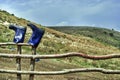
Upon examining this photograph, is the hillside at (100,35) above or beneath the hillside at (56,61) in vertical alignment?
beneath

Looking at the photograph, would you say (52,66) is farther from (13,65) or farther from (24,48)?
(24,48)

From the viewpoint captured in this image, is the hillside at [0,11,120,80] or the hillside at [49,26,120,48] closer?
the hillside at [0,11,120,80]

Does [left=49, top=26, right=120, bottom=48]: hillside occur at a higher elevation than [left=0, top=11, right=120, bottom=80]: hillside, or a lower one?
lower

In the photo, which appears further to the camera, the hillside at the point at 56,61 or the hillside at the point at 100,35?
the hillside at the point at 100,35

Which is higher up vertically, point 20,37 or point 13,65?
point 20,37

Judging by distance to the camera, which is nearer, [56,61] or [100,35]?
[56,61]

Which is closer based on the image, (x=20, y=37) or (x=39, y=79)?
(x=20, y=37)

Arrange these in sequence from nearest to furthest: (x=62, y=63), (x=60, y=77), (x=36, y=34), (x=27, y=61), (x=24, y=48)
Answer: (x=36, y=34), (x=60, y=77), (x=27, y=61), (x=62, y=63), (x=24, y=48)

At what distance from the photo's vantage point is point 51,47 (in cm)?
3762

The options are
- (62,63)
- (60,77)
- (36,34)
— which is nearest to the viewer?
(36,34)

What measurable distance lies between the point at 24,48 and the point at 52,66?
655 cm

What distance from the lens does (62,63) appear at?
2992 cm

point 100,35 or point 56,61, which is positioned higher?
point 56,61

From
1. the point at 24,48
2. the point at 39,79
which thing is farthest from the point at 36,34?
the point at 24,48
